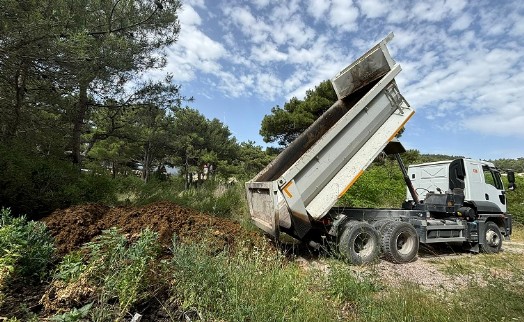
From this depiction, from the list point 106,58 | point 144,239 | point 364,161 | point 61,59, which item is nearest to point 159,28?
point 106,58

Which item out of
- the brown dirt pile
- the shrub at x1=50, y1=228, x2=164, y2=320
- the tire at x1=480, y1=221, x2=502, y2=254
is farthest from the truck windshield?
the shrub at x1=50, y1=228, x2=164, y2=320

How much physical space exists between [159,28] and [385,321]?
10444mm

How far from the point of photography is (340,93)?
7238 mm

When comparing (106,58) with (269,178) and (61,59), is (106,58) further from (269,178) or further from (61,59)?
(269,178)

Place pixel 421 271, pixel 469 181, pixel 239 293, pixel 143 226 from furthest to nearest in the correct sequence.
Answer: pixel 469 181 → pixel 421 271 → pixel 143 226 → pixel 239 293

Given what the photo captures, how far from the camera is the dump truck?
5254 mm

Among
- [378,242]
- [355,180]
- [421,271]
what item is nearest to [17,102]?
[355,180]

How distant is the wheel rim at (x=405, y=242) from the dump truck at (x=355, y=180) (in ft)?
0.06

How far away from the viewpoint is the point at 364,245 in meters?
5.93

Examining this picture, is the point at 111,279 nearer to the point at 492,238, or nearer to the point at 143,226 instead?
the point at 143,226

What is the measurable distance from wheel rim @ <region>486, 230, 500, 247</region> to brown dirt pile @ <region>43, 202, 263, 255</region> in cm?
611

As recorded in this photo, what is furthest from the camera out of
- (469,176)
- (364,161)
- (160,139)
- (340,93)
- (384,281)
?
(160,139)

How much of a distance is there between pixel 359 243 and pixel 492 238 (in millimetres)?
4289

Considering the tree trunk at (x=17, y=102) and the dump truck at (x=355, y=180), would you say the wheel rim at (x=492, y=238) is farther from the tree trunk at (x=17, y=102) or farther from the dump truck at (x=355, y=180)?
the tree trunk at (x=17, y=102)
